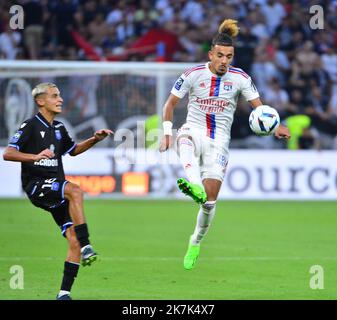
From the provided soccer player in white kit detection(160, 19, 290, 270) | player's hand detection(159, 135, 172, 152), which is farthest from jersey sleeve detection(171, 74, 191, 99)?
player's hand detection(159, 135, 172, 152)

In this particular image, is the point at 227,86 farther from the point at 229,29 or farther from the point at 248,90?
the point at 229,29

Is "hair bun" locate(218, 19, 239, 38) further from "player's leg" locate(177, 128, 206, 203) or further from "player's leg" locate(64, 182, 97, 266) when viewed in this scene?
"player's leg" locate(64, 182, 97, 266)

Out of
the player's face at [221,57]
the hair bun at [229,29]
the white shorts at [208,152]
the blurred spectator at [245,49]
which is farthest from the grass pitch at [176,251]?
the blurred spectator at [245,49]

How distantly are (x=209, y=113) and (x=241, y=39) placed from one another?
44.0ft

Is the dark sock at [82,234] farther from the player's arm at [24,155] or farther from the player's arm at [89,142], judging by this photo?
the player's arm at [89,142]

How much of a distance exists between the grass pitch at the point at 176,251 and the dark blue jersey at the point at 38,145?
113 centimetres

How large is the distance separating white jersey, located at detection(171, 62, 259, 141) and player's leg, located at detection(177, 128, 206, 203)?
294 mm

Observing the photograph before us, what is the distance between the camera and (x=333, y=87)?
932 inches

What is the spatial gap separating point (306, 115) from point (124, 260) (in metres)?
11.9

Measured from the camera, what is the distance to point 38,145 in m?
8.74

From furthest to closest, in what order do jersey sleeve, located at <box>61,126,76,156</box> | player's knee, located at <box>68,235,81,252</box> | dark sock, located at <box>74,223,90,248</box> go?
jersey sleeve, located at <box>61,126,76,156</box>
player's knee, located at <box>68,235,81,252</box>
dark sock, located at <box>74,223,90,248</box>

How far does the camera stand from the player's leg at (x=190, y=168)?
9.46 metres

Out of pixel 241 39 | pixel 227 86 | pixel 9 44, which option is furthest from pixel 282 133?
pixel 241 39

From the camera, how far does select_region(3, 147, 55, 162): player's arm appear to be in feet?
26.6
